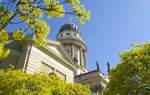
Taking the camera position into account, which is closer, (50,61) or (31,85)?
(31,85)

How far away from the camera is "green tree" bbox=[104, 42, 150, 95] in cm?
1743

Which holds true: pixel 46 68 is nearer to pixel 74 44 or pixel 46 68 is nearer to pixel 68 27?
pixel 74 44

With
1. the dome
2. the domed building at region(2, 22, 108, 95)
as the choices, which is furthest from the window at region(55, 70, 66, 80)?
the dome

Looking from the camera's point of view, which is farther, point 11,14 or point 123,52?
point 123,52

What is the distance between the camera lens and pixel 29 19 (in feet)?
30.8

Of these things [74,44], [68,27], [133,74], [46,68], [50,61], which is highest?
[68,27]

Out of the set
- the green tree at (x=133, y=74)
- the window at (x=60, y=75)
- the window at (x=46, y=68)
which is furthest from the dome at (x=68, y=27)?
the green tree at (x=133, y=74)

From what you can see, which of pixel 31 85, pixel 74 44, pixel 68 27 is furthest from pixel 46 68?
pixel 68 27

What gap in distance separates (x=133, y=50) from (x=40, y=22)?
1123cm

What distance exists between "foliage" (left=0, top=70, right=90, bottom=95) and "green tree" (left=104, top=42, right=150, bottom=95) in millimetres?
4216

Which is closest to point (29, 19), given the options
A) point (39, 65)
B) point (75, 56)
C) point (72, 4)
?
point (72, 4)

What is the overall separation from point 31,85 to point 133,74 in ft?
24.8

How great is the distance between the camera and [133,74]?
1822 centimetres

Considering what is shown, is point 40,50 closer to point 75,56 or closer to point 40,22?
point 40,22
